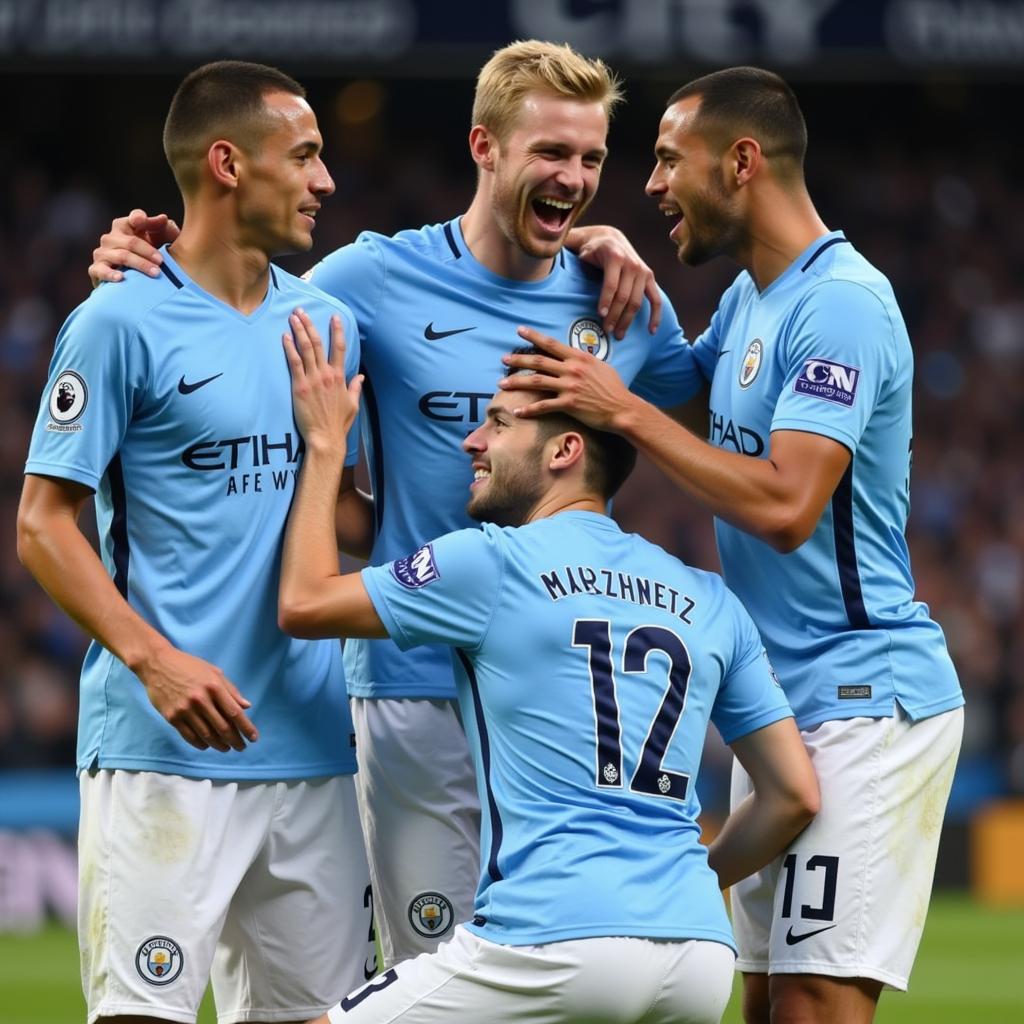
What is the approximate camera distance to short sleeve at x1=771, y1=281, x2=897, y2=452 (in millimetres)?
4227

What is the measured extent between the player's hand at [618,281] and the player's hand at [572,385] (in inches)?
18.6

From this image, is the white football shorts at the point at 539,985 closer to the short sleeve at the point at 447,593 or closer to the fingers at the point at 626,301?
the short sleeve at the point at 447,593

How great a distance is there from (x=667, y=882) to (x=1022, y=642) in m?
12.8

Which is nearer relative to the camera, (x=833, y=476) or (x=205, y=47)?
(x=833, y=476)

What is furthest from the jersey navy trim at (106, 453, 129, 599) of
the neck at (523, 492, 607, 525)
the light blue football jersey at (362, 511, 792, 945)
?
the neck at (523, 492, 607, 525)

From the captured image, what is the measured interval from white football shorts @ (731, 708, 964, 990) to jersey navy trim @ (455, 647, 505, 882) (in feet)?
2.94

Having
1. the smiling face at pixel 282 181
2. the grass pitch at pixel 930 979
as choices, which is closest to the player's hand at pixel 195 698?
the smiling face at pixel 282 181

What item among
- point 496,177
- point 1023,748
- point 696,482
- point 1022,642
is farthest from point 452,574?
point 1022,642

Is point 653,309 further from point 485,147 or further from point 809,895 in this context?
point 809,895

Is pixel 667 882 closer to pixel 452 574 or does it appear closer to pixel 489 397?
pixel 452 574

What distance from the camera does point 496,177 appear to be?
4.64m

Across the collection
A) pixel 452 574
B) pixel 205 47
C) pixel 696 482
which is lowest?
pixel 452 574

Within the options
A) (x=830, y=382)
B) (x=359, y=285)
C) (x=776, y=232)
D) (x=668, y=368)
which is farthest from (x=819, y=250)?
(x=359, y=285)

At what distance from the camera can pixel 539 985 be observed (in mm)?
3564
